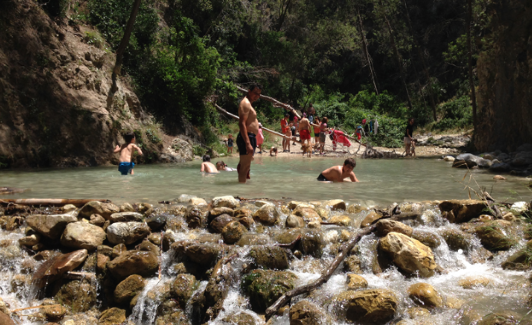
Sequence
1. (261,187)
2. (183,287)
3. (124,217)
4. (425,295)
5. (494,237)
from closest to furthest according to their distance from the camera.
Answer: (425,295)
(183,287)
(494,237)
(124,217)
(261,187)

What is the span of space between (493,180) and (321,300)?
750 centimetres

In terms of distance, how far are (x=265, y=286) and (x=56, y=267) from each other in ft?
7.99

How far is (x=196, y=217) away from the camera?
5.45m

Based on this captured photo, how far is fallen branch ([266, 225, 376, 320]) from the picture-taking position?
3796 mm

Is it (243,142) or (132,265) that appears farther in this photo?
(243,142)

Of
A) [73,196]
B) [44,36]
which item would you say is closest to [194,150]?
[44,36]

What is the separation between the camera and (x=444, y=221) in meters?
5.48

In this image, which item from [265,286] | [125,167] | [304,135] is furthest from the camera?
[304,135]

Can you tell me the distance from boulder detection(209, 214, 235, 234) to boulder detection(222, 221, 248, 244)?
0.16 metres

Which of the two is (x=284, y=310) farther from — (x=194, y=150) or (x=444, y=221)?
(x=194, y=150)

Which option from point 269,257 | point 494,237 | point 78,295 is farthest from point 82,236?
point 494,237

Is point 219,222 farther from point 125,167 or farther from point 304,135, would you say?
point 304,135

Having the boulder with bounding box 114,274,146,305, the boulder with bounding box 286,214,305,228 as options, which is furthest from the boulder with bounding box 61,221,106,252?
the boulder with bounding box 286,214,305,228

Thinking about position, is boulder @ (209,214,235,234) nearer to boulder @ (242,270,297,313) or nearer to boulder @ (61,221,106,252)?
boulder @ (242,270,297,313)
